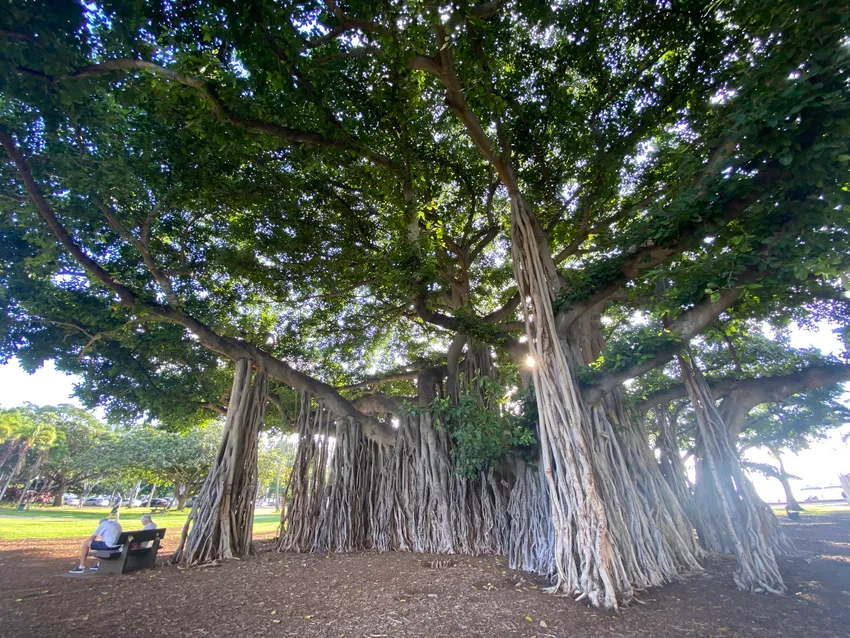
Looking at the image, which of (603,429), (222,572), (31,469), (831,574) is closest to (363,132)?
(603,429)

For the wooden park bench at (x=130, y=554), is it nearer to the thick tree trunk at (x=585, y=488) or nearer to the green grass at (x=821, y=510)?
the thick tree trunk at (x=585, y=488)

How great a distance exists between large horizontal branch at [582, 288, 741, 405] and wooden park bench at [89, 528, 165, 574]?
5.52m

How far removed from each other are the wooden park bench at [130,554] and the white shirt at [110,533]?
0.05 metres

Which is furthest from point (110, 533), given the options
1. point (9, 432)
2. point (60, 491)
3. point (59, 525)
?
point (60, 491)

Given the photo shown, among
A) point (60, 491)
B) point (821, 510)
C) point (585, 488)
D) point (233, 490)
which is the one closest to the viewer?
point (585, 488)

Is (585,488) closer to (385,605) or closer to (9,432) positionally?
(385,605)

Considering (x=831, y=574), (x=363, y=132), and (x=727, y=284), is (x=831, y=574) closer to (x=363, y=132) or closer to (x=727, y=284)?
(x=727, y=284)

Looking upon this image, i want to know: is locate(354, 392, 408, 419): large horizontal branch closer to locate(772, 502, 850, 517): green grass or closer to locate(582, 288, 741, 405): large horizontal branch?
locate(582, 288, 741, 405): large horizontal branch

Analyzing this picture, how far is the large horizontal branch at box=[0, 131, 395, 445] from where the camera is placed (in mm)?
3798

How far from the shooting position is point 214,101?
3295mm

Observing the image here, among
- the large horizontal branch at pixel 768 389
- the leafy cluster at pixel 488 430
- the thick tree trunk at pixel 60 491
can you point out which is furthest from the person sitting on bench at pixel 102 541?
the thick tree trunk at pixel 60 491

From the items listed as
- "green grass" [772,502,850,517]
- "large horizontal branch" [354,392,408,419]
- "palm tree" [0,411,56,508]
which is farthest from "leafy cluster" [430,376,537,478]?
"palm tree" [0,411,56,508]

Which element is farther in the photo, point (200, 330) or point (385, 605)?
point (200, 330)

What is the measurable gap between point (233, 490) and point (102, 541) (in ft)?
4.69
